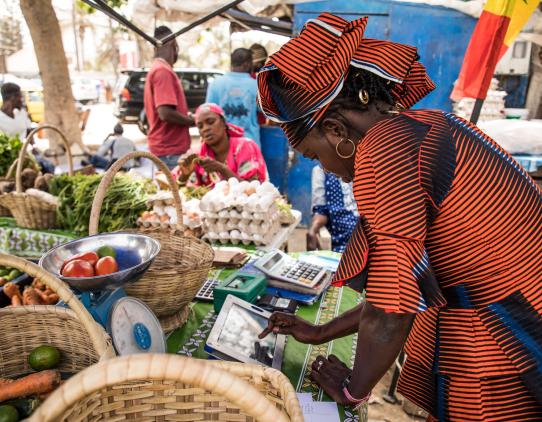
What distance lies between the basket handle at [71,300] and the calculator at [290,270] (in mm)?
891

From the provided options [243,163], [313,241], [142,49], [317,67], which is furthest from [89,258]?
[142,49]

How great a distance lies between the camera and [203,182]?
355cm

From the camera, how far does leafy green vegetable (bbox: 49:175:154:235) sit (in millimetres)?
2730

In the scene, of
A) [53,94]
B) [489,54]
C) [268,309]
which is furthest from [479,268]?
[53,94]

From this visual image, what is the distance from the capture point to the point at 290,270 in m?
1.97

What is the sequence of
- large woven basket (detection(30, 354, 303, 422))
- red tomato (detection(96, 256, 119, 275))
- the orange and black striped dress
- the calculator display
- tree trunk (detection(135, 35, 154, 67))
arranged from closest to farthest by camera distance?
large woven basket (detection(30, 354, 303, 422)) < the orange and black striped dress < red tomato (detection(96, 256, 119, 275)) < the calculator display < tree trunk (detection(135, 35, 154, 67))

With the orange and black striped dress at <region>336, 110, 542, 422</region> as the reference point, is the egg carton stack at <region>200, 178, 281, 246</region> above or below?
below

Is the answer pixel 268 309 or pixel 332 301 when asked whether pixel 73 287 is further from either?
pixel 332 301

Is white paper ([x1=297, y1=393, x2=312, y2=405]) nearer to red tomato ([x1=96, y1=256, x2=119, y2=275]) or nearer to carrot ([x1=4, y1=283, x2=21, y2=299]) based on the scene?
red tomato ([x1=96, y1=256, x2=119, y2=275])

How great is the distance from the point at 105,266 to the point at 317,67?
32.5 inches

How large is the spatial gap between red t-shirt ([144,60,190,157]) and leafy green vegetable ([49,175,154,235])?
1.54 metres

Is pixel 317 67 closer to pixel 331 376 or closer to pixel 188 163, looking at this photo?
pixel 331 376

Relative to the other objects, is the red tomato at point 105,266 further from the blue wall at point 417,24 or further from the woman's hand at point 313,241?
the blue wall at point 417,24

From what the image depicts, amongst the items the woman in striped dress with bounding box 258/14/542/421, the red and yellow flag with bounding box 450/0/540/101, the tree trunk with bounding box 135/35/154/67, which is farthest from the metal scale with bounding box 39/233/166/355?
the tree trunk with bounding box 135/35/154/67
